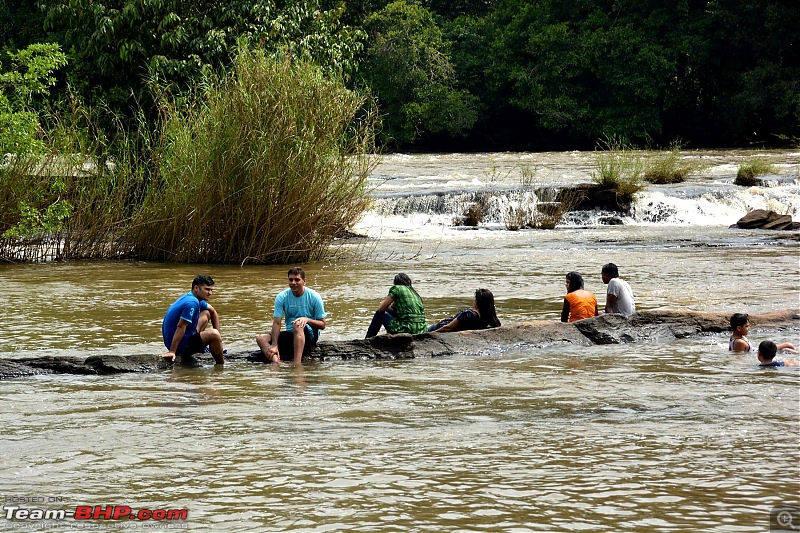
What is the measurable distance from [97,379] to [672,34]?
4461cm

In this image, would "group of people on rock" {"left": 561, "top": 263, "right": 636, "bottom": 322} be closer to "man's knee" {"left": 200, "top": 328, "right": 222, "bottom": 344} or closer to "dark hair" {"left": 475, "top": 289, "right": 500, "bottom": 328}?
"dark hair" {"left": 475, "top": 289, "right": 500, "bottom": 328}

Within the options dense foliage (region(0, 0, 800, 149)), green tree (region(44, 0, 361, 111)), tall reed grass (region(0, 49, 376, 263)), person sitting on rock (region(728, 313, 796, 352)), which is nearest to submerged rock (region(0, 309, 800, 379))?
person sitting on rock (region(728, 313, 796, 352))

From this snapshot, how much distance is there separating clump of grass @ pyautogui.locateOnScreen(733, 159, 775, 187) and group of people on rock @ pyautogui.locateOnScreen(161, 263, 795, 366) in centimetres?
→ 1983

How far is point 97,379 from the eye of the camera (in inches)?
359

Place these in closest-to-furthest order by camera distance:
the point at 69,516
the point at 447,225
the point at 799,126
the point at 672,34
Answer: the point at 69,516, the point at 447,225, the point at 799,126, the point at 672,34

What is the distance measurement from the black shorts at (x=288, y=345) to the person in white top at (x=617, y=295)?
331cm

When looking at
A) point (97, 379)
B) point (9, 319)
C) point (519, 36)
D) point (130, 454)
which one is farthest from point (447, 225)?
point (519, 36)

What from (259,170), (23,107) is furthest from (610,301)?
(23,107)

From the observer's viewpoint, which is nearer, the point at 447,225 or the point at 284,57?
the point at 284,57

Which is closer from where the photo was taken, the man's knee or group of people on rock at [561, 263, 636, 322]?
the man's knee

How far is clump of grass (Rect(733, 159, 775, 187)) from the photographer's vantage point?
2997 cm

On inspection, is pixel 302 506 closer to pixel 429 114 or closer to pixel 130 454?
pixel 130 454

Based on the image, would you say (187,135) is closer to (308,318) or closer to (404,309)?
(404,309)

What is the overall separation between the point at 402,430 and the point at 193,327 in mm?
3095
